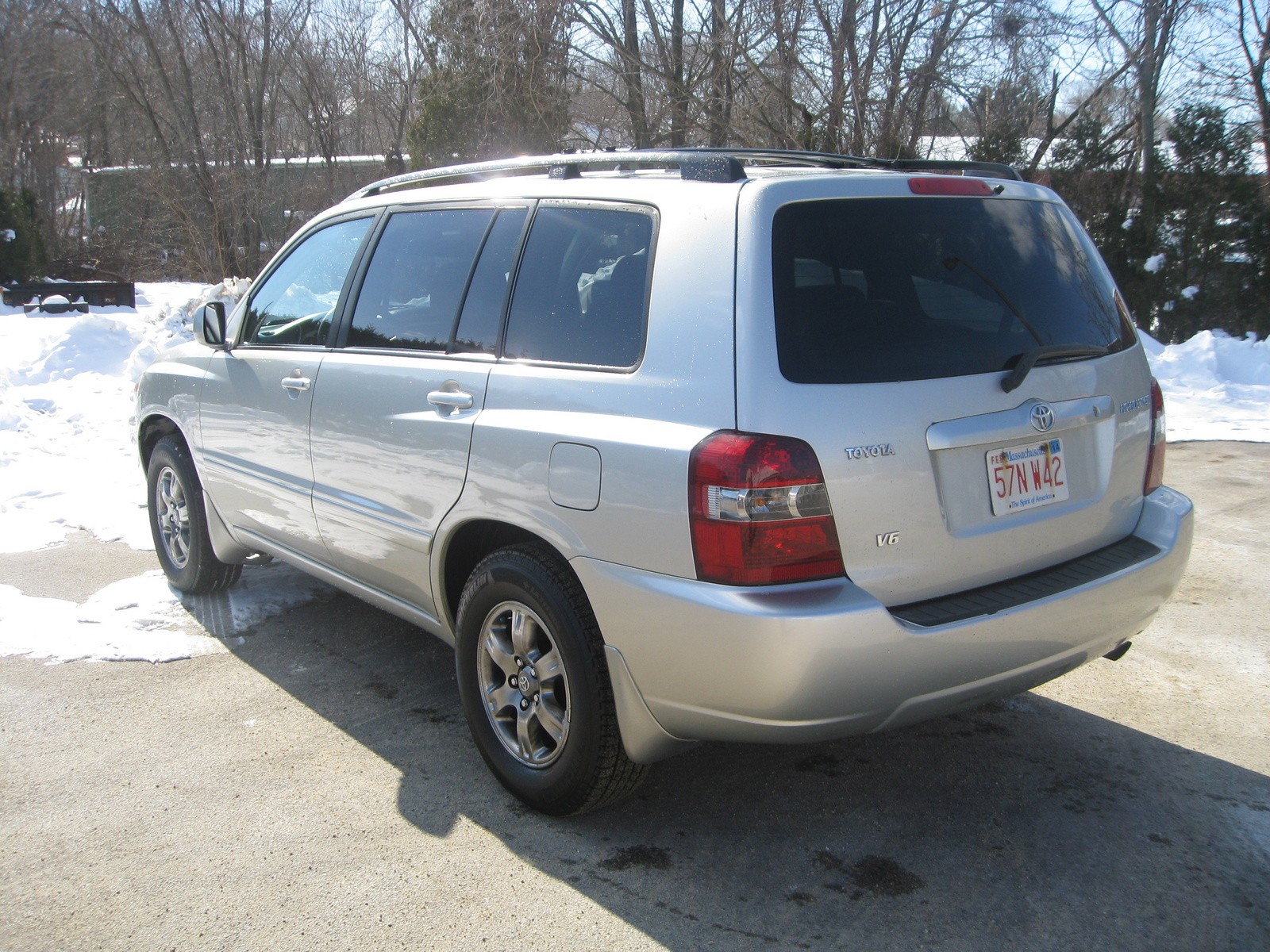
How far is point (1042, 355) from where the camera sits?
2.95 meters

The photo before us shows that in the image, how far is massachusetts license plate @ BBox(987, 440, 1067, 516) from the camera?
281 centimetres

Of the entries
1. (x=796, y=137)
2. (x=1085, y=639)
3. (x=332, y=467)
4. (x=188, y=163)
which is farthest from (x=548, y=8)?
(x=1085, y=639)

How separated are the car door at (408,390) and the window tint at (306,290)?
220 millimetres

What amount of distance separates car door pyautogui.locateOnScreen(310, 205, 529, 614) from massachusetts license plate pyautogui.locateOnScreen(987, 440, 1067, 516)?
150cm

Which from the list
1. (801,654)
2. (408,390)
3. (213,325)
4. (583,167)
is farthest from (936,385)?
(213,325)

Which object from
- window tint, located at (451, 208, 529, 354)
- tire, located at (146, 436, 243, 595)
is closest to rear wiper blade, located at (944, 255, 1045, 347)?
window tint, located at (451, 208, 529, 354)

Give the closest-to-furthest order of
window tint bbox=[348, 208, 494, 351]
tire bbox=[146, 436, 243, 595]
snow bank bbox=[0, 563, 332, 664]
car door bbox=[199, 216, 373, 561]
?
window tint bbox=[348, 208, 494, 351], car door bbox=[199, 216, 373, 561], snow bank bbox=[0, 563, 332, 664], tire bbox=[146, 436, 243, 595]

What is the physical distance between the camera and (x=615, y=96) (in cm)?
1569

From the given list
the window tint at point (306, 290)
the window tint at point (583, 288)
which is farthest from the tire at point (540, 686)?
the window tint at point (306, 290)

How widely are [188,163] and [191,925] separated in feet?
62.4

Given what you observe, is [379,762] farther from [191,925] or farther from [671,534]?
[671,534]

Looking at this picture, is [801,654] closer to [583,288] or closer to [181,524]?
[583,288]

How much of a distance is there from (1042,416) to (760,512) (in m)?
0.89

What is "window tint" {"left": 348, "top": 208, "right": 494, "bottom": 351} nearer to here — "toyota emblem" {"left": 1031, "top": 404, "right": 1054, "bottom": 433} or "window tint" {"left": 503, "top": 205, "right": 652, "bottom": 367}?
"window tint" {"left": 503, "top": 205, "right": 652, "bottom": 367}
